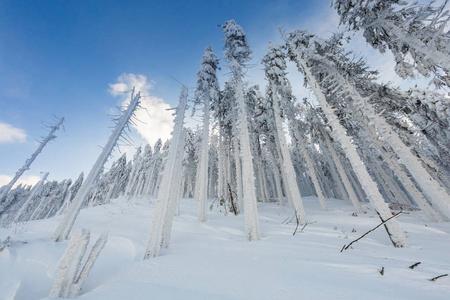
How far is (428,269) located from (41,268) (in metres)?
9.65

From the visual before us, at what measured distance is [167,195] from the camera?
8234 mm

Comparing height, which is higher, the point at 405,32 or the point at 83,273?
the point at 405,32

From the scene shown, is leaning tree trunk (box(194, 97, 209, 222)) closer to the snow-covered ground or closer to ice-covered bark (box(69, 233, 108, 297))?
the snow-covered ground

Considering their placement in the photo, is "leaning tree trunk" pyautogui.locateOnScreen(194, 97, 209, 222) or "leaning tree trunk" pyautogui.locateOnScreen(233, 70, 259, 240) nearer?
"leaning tree trunk" pyautogui.locateOnScreen(233, 70, 259, 240)

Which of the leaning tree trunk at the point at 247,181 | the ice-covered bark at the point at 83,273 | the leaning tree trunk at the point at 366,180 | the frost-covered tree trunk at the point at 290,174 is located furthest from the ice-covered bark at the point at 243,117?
the ice-covered bark at the point at 83,273

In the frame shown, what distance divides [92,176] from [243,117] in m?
8.36

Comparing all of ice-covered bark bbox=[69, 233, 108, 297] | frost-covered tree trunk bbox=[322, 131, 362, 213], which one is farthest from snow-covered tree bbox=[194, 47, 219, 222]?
frost-covered tree trunk bbox=[322, 131, 362, 213]

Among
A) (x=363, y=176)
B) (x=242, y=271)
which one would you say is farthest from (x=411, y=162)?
(x=242, y=271)

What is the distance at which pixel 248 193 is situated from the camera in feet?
34.0

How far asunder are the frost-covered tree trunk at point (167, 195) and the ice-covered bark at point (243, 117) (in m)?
3.15

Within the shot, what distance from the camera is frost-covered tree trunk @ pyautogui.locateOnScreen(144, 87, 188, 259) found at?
7.28 m

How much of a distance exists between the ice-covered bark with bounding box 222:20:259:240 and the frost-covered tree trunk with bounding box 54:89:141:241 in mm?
6117

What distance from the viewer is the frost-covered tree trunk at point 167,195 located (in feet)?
23.9

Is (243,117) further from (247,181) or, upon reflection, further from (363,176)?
(363,176)
